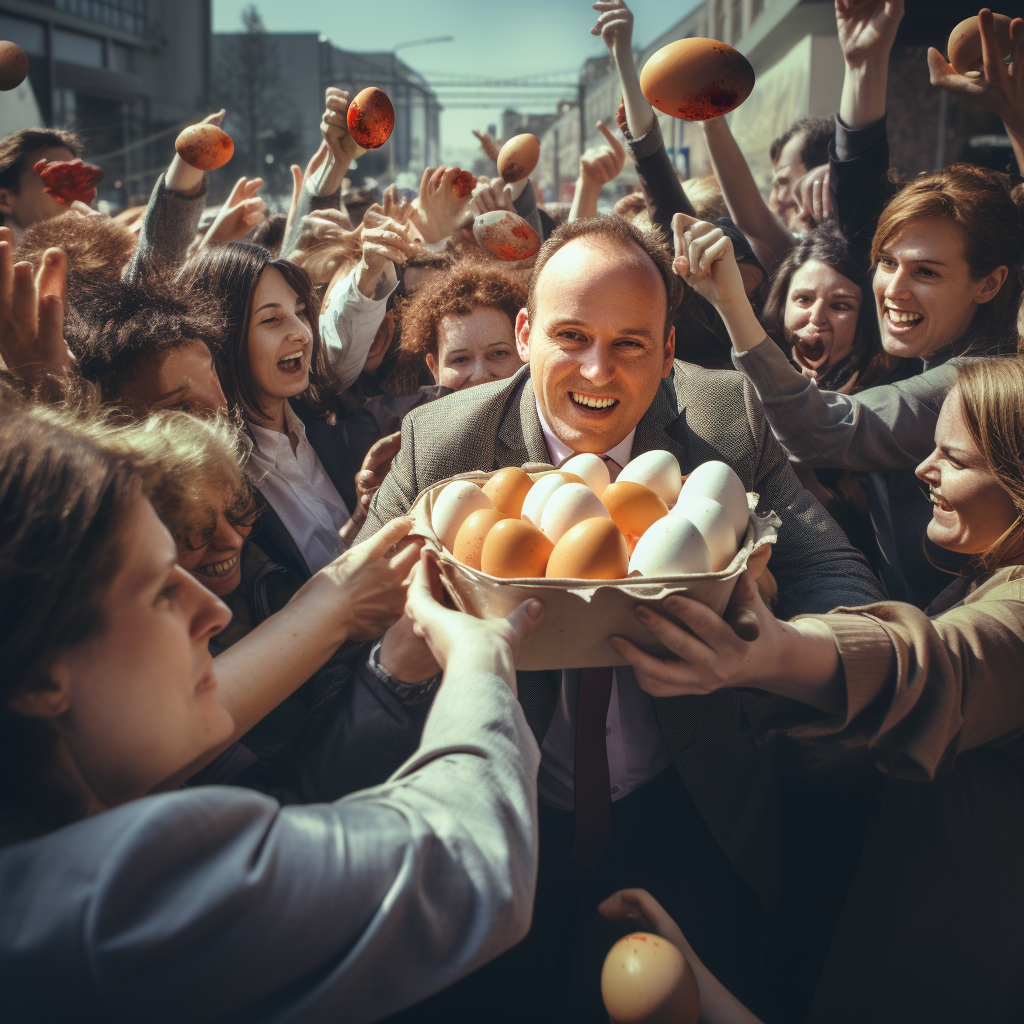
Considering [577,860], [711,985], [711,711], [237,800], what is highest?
[237,800]

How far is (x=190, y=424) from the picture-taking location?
171 cm

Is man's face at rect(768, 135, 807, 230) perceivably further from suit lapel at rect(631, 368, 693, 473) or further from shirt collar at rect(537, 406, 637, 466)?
shirt collar at rect(537, 406, 637, 466)

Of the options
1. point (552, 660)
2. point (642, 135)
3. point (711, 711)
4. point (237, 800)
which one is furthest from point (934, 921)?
point (642, 135)

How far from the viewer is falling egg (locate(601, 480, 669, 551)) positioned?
1487mm

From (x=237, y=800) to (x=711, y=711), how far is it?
3.73ft

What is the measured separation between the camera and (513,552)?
53.0 inches

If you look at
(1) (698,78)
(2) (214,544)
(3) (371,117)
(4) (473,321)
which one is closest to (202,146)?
(3) (371,117)

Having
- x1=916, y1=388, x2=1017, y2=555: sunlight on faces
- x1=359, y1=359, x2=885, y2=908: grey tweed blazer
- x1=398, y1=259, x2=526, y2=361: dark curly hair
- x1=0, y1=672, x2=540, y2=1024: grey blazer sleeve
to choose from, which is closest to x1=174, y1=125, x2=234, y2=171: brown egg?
x1=398, y1=259, x2=526, y2=361: dark curly hair

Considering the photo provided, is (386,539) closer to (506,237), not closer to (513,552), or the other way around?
(513,552)

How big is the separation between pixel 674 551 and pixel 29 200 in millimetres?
3741

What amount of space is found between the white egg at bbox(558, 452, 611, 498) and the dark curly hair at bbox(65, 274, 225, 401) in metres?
1.08

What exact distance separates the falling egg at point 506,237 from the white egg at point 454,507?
6.25 ft

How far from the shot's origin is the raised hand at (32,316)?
171cm

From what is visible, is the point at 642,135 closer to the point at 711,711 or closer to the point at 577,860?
the point at 711,711
